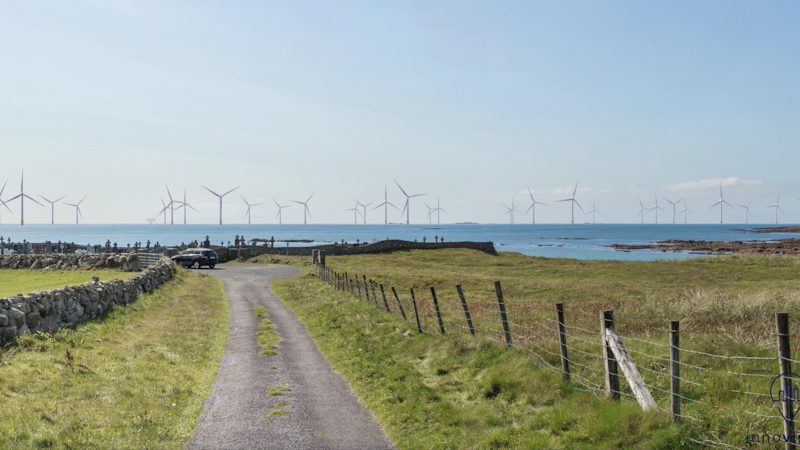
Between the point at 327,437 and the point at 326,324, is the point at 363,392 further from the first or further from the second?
the point at 326,324

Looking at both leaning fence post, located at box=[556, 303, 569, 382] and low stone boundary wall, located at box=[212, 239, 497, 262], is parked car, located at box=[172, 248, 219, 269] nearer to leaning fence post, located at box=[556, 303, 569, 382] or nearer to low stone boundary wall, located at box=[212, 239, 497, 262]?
low stone boundary wall, located at box=[212, 239, 497, 262]

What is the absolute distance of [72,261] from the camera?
4059 cm

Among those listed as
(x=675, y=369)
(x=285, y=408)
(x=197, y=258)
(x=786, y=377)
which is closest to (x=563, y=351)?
(x=675, y=369)

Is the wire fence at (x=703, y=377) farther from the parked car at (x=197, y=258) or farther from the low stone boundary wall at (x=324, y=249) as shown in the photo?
the low stone boundary wall at (x=324, y=249)

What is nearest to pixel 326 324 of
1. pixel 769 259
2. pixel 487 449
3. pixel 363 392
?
pixel 363 392

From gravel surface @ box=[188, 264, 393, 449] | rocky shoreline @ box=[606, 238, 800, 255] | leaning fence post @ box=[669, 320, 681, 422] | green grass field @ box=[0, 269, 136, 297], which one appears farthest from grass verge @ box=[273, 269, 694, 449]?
rocky shoreline @ box=[606, 238, 800, 255]

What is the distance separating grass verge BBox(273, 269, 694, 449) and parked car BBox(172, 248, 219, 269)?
41.6 meters

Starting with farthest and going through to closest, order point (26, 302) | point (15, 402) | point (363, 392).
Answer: point (26, 302) → point (363, 392) → point (15, 402)

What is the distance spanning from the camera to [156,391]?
35.9 ft

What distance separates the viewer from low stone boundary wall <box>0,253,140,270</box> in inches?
1576

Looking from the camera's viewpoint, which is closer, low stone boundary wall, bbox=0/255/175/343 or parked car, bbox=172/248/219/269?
low stone boundary wall, bbox=0/255/175/343

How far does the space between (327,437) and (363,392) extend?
2.71 metres

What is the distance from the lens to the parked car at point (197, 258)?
53.5 meters

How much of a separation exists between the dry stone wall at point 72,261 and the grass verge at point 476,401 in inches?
1203
